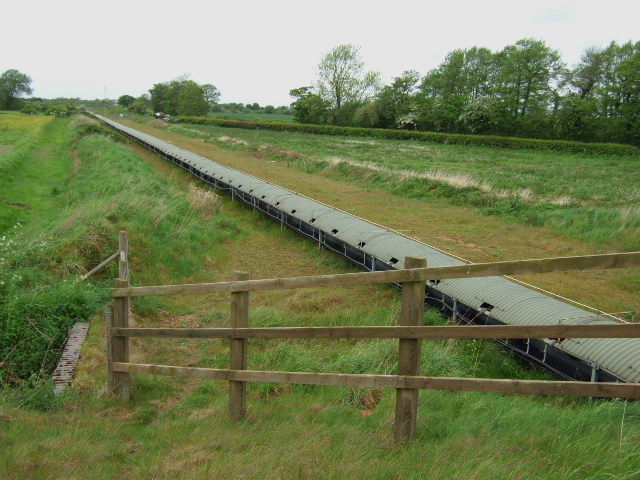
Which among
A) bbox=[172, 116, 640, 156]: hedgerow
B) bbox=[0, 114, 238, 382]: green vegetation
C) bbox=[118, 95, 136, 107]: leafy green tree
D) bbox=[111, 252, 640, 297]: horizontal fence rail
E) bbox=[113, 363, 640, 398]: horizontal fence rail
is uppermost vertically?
bbox=[118, 95, 136, 107]: leafy green tree

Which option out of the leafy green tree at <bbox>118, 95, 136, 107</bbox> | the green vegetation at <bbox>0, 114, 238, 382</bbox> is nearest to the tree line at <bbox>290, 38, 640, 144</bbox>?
the green vegetation at <bbox>0, 114, 238, 382</bbox>

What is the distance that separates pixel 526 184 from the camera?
74.4 ft

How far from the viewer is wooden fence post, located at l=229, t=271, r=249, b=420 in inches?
173

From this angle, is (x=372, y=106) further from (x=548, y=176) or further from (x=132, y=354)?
(x=132, y=354)

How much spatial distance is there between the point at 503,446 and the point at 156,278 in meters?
9.80

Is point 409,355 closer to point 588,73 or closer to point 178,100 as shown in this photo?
point 588,73

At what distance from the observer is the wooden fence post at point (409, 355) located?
3488 mm

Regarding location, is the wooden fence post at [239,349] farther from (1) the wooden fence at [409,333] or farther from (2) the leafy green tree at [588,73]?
(2) the leafy green tree at [588,73]

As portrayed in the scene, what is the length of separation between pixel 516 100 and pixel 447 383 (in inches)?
2380

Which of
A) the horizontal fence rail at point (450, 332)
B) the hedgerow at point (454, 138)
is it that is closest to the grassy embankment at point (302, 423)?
the horizontal fence rail at point (450, 332)

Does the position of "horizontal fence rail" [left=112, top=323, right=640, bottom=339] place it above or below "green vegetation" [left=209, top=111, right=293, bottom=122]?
below

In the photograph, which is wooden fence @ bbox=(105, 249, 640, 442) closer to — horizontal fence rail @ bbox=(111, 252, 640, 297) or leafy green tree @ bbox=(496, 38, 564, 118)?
horizontal fence rail @ bbox=(111, 252, 640, 297)

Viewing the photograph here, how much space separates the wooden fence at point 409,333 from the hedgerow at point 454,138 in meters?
45.3

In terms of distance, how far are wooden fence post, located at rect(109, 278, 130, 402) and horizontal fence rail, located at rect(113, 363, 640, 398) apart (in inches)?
37.4
